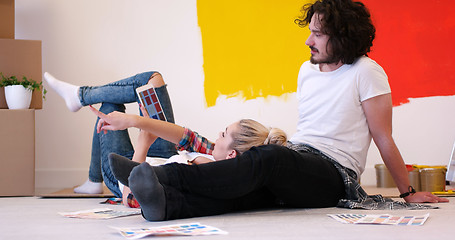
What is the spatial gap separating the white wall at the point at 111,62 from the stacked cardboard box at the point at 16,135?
1.92ft

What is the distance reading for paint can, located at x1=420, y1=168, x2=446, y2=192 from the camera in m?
2.75

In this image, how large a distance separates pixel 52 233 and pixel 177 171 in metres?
0.37

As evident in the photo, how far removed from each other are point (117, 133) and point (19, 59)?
1.00m

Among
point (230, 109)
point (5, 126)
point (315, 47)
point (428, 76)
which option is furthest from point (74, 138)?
point (428, 76)

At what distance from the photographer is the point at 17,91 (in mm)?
2941

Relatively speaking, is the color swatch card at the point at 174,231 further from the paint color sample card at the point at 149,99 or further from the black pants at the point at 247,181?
the paint color sample card at the point at 149,99

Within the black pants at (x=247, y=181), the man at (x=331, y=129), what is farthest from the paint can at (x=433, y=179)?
the black pants at (x=247, y=181)

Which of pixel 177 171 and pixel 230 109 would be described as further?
pixel 230 109

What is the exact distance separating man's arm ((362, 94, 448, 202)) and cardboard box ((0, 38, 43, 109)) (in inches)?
74.9

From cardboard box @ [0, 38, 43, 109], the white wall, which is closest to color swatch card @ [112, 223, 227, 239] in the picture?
cardboard box @ [0, 38, 43, 109]

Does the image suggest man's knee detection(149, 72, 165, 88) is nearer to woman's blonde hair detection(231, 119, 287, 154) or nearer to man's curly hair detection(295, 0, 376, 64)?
woman's blonde hair detection(231, 119, 287, 154)

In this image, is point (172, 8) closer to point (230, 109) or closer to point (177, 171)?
point (230, 109)

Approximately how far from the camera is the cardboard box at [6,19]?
3117 millimetres

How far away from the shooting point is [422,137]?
3.79 m
